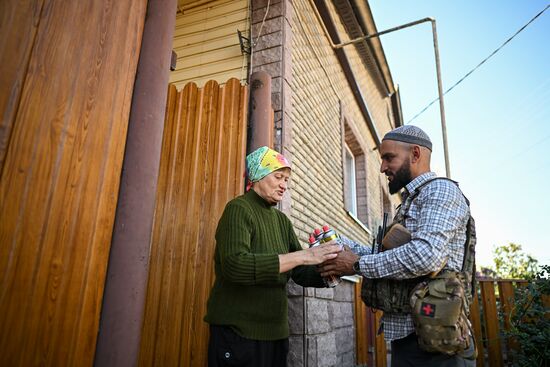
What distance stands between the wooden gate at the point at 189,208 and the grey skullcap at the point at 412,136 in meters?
1.40

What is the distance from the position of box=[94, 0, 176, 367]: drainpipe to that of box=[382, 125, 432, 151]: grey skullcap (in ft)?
4.90

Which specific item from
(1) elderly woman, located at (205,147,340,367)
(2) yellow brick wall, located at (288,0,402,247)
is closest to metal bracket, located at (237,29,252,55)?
(2) yellow brick wall, located at (288,0,402,247)

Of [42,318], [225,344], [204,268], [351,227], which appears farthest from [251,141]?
[351,227]

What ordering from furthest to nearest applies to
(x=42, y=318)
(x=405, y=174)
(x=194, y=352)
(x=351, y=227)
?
(x=351, y=227) → (x=194, y=352) → (x=405, y=174) → (x=42, y=318)

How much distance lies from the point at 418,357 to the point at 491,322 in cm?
411

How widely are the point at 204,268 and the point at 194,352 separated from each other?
64 centimetres

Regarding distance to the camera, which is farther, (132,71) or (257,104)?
(257,104)

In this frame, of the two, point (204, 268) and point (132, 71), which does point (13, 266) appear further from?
point (204, 268)

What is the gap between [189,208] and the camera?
3184mm

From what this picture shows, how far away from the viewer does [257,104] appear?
134 inches

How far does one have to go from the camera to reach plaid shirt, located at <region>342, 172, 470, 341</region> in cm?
181

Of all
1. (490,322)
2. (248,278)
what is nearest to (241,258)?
(248,278)

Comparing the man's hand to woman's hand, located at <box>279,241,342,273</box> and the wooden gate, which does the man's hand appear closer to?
woman's hand, located at <box>279,241,342,273</box>

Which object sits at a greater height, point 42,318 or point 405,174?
point 405,174
